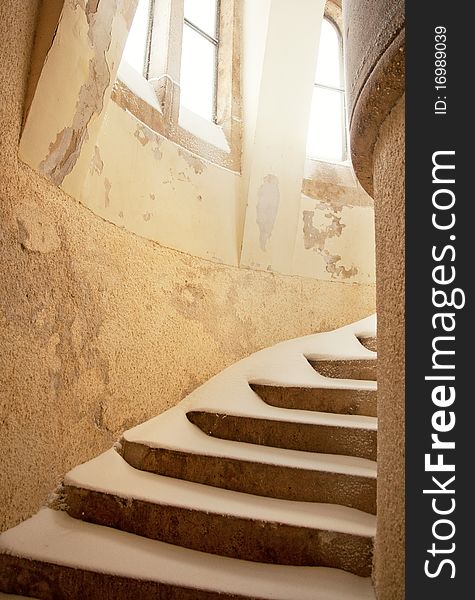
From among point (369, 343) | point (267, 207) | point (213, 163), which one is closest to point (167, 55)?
point (213, 163)

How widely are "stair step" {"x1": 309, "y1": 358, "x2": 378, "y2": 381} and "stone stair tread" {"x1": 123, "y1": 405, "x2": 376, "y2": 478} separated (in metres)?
0.86

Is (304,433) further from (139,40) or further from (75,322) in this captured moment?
(139,40)

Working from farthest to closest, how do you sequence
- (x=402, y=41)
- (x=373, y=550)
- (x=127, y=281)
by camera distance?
1. (x=127, y=281)
2. (x=373, y=550)
3. (x=402, y=41)

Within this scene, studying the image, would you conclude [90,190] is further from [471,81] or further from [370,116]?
[471,81]

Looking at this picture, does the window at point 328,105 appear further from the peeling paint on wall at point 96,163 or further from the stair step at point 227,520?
the stair step at point 227,520

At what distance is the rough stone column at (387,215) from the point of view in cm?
106

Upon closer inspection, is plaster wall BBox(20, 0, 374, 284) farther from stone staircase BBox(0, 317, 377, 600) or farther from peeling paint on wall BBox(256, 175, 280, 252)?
stone staircase BBox(0, 317, 377, 600)

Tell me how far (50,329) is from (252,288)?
1.72 metres

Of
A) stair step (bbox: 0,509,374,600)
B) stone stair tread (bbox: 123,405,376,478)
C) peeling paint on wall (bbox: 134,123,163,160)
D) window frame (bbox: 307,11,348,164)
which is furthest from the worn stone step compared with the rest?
window frame (bbox: 307,11,348,164)

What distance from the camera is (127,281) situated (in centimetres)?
245

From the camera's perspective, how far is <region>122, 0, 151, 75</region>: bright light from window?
10.8 feet

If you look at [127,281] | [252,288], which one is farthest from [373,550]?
[252,288]

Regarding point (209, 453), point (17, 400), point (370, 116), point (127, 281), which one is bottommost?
point (209, 453)

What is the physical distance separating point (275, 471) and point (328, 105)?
3.94 meters
